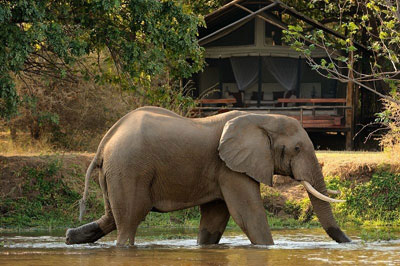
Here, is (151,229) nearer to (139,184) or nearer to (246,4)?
(139,184)

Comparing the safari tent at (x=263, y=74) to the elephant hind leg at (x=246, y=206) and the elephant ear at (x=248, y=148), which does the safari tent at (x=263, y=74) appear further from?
the elephant hind leg at (x=246, y=206)

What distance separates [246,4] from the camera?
30062 millimetres

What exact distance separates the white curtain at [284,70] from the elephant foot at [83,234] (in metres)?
16.7

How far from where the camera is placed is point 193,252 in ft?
41.8

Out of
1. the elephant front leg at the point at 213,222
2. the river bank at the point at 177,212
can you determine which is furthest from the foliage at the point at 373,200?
the elephant front leg at the point at 213,222

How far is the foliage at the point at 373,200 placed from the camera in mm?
18859

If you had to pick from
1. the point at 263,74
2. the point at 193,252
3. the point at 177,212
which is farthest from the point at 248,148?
the point at 263,74

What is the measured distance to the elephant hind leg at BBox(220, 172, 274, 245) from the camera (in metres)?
13.1

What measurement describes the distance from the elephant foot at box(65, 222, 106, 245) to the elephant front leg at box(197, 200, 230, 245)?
1.65 m

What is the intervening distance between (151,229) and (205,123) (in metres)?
4.74

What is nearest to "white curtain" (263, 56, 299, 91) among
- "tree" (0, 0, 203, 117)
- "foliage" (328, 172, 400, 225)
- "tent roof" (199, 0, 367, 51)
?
"tent roof" (199, 0, 367, 51)

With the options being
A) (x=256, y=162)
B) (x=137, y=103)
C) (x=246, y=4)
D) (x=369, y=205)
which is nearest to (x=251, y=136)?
(x=256, y=162)

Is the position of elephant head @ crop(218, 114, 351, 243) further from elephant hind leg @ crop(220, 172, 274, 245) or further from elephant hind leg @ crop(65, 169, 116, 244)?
elephant hind leg @ crop(65, 169, 116, 244)

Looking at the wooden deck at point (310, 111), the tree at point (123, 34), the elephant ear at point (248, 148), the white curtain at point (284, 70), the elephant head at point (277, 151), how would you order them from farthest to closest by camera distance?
the white curtain at point (284, 70), the wooden deck at point (310, 111), the tree at point (123, 34), the elephant head at point (277, 151), the elephant ear at point (248, 148)
